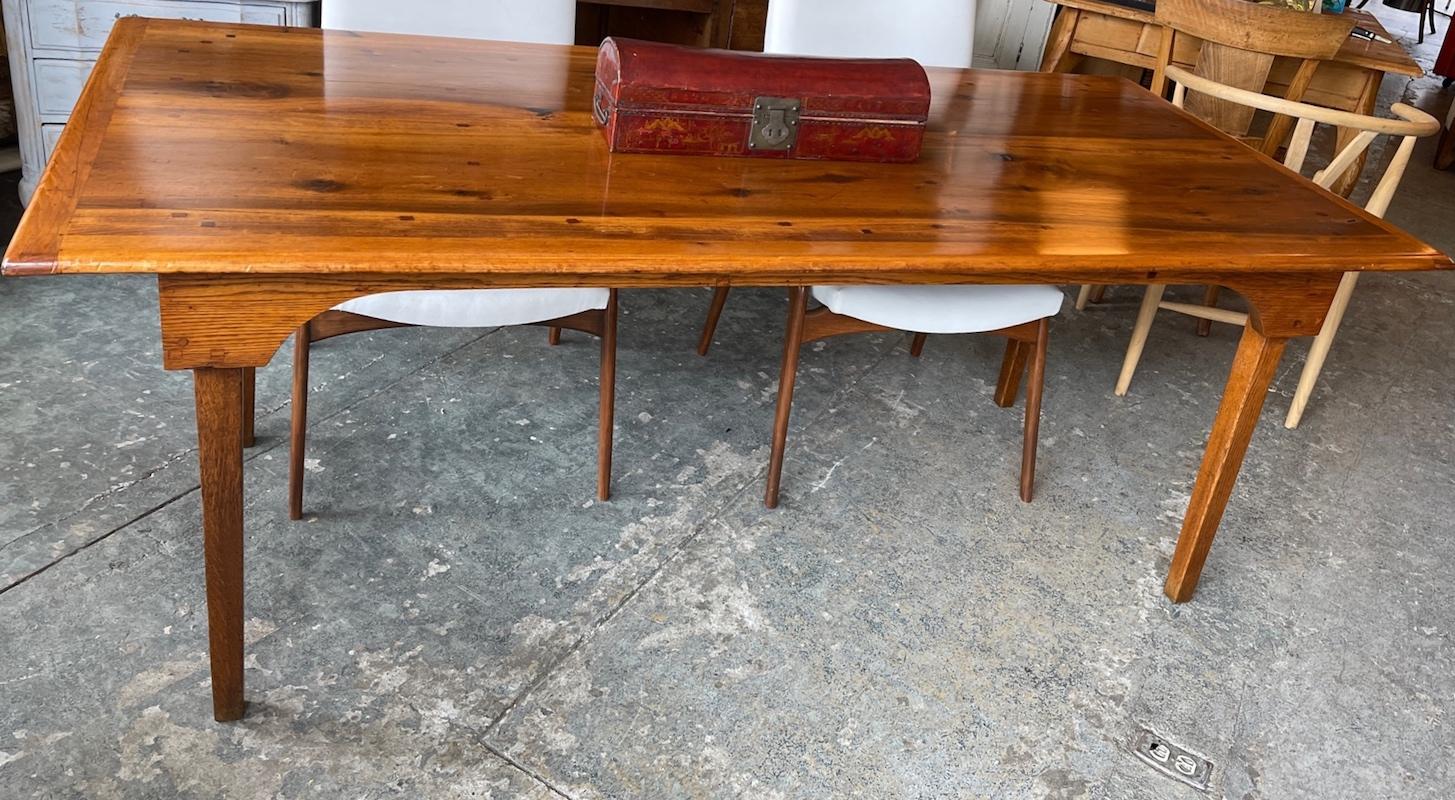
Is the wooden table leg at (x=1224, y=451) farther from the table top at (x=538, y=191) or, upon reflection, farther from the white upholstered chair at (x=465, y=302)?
the white upholstered chair at (x=465, y=302)

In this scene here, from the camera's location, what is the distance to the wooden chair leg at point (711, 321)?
8.66 feet

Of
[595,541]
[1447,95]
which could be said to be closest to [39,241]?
[595,541]

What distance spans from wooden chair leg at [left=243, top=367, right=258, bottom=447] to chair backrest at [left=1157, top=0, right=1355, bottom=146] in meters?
2.54

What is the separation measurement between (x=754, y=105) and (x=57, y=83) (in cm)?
189

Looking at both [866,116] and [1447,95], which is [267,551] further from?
[1447,95]

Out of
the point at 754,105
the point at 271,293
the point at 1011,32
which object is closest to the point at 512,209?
the point at 271,293

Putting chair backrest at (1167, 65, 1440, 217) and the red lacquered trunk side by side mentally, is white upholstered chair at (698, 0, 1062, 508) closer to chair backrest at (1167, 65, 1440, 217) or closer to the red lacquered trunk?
the red lacquered trunk

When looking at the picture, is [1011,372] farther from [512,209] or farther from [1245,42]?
[512,209]

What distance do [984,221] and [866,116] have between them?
299 millimetres

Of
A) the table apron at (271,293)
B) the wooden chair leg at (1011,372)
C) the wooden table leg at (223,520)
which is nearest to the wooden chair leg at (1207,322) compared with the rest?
the wooden chair leg at (1011,372)

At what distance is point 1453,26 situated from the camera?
23.0ft

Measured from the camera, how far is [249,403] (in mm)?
2193

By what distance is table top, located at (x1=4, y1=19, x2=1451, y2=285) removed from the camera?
137 cm

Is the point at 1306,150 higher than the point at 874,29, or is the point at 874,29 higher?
the point at 874,29
